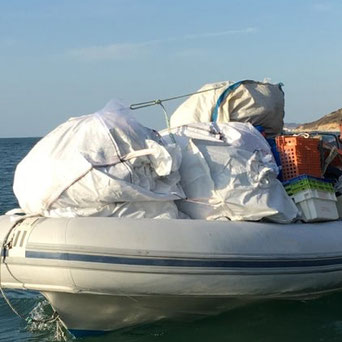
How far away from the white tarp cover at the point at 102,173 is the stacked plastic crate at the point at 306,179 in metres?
1.00

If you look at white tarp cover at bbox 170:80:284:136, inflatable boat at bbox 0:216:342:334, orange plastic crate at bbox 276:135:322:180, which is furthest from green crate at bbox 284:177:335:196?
white tarp cover at bbox 170:80:284:136

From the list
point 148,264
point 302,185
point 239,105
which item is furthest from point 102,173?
point 239,105

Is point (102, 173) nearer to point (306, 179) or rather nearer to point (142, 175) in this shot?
point (142, 175)

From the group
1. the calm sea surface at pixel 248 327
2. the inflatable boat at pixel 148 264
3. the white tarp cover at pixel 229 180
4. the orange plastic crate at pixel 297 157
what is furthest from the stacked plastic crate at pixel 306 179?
the calm sea surface at pixel 248 327

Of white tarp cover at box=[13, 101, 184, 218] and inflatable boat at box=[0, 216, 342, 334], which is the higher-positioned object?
white tarp cover at box=[13, 101, 184, 218]

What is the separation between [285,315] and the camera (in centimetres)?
524

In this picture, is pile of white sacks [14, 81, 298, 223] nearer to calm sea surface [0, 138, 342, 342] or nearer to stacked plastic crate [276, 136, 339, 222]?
stacked plastic crate [276, 136, 339, 222]

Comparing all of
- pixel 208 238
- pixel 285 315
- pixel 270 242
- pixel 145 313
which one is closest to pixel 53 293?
pixel 145 313

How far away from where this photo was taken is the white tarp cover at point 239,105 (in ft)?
19.0

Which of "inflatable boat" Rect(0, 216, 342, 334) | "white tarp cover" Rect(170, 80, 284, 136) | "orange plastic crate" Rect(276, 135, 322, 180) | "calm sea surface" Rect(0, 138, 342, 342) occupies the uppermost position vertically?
"white tarp cover" Rect(170, 80, 284, 136)

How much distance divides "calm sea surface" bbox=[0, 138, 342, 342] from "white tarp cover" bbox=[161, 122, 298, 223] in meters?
0.82

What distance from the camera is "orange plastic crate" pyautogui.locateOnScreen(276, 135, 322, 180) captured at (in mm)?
5320

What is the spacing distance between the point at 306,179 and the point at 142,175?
1351 mm

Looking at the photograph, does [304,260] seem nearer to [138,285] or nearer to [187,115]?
[138,285]
